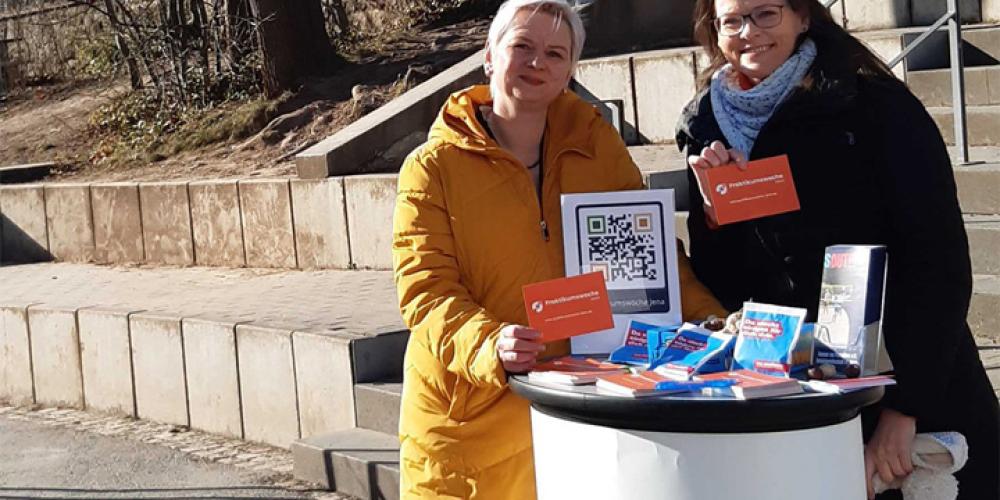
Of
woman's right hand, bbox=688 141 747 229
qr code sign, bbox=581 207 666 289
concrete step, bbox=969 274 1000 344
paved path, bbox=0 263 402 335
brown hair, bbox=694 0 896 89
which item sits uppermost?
brown hair, bbox=694 0 896 89

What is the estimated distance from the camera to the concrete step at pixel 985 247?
603cm

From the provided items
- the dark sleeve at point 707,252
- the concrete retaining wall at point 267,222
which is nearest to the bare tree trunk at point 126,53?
the concrete retaining wall at point 267,222

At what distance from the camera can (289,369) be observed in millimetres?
6758

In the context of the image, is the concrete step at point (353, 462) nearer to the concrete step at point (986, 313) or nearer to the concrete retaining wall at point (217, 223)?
the concrete step at point (986, 313)

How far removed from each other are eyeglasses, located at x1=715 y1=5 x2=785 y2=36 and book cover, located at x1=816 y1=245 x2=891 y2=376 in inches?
21.0

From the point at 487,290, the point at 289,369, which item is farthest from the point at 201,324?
the point at 487,290

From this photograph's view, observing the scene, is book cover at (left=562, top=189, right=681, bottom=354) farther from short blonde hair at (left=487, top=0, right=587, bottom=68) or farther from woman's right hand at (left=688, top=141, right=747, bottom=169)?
short blonde hair at (left=487, top=0, right=587, bottom=68)

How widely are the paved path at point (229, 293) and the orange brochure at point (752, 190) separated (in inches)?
134

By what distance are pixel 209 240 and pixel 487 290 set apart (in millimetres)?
6191

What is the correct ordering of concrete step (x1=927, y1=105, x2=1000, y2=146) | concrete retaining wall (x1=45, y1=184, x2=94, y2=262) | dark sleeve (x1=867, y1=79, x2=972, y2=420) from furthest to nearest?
concrete retaining wall (x1=45, y1=184, x2=94, y2=262) < concrete step (x1=927, y1=105, x2=1000, y2=146) < dark sleeve (x1=867, y1=79, x2=972, y2=420)

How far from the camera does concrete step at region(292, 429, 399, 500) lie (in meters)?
5.86

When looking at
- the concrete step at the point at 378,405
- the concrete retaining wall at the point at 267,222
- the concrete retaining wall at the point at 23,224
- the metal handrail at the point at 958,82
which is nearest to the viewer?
the concrete step at the point at 378,405

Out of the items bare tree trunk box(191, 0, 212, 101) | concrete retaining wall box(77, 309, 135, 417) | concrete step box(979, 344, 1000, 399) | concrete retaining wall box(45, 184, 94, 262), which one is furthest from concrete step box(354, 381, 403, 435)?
bare tree trunk box(191, 0, 212, 101)

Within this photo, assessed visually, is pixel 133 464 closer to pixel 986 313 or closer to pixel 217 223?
pixel 217 223
